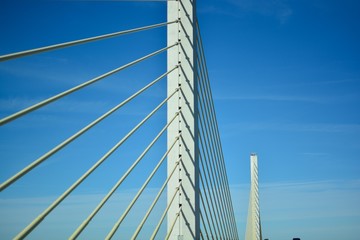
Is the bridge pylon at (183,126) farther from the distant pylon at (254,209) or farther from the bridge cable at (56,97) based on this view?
the distant pylon at (254,209)

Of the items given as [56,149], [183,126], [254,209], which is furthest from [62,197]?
[254,209]

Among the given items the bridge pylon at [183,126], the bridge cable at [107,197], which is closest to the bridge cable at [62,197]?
the bridge cable at [107,197]

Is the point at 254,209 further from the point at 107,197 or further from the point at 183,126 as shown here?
the point at 107,197

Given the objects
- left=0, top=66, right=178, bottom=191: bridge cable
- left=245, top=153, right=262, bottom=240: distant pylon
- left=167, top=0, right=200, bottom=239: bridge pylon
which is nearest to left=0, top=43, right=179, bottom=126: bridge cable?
left=0, top=66, right=178, bottom=191: bridge cable

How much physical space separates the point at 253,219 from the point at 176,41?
33.8 feet

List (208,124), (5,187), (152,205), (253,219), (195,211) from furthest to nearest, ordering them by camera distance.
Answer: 1. (253,219)
2. (208,124)
3. (195,211)
4. (152,205)
5. (5,187)

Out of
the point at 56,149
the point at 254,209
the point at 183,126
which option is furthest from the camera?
the point at 254,209

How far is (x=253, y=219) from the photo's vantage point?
40.7ft

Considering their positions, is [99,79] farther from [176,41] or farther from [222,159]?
[222,159]

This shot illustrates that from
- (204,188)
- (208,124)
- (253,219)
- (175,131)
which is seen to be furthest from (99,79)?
(253,219)

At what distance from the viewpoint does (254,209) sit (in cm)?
1270

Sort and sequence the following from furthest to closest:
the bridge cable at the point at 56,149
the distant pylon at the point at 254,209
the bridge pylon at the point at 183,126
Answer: the distant pylon at the point at 254,209
the bridge pylon at the point at 183,126
the bridge cable at the point at 56,149

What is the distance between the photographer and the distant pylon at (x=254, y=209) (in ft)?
39.8

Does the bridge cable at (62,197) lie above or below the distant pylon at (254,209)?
below
